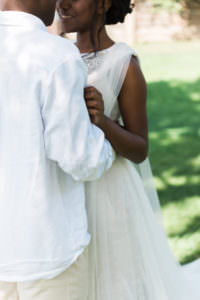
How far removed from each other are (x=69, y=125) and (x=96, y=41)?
95 cm

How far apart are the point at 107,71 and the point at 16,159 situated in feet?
2.84

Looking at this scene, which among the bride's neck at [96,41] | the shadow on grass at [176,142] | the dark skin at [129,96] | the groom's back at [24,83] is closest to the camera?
the groom's back at [24,83]

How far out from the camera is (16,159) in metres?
1.58

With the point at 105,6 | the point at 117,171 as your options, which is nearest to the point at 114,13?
the point at 105,6

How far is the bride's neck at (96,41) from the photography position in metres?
2.36

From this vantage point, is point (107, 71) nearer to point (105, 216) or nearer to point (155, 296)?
point (105, 216)

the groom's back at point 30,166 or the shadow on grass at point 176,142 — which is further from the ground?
the groom's back at point 30,166

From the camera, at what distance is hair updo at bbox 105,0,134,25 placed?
2.45m

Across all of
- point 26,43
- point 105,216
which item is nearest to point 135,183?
point 105,216

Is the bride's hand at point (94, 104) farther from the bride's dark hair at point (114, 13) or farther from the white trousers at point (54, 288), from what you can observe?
the bride's dark hair at point (114, 13)

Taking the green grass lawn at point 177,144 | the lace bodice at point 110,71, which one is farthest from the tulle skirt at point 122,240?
the green grass lawn at point 177,144

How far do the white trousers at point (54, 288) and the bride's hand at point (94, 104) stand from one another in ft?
1.66

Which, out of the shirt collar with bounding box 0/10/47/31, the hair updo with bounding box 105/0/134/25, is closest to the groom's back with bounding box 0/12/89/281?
the shirt collar with bounding box 0/10/47/31

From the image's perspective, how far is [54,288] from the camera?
1.72 meters
